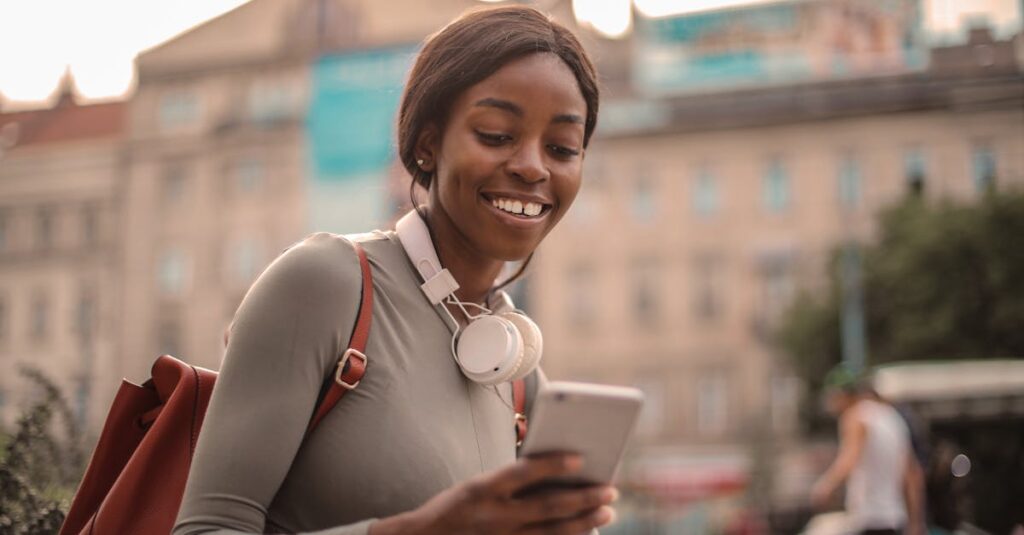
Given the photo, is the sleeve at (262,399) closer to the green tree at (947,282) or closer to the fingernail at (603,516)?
the fingernail at (603,516)

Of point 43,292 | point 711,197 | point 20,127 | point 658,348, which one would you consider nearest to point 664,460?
point 658,348

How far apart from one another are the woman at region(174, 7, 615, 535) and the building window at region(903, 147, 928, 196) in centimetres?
4676

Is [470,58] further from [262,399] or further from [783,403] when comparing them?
[783,403]

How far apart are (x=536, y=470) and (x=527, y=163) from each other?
0.65m

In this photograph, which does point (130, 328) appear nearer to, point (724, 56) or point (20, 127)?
point (20, 127)

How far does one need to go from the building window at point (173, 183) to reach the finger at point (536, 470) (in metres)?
59.3

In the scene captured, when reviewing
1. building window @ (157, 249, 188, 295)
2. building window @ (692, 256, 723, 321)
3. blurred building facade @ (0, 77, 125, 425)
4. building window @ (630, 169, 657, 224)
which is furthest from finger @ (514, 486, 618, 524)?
building window @ (157, 249, 188, 295)

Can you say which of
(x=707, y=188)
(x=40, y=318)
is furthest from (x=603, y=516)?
(x=40, y=318)

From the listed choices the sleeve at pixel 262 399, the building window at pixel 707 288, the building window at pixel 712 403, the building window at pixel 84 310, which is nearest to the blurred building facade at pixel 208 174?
the building window at pixel 84 310

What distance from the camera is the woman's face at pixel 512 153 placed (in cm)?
191

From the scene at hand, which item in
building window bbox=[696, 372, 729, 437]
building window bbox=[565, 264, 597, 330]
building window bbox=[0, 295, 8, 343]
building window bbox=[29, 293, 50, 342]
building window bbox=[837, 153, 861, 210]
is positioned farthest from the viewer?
building window bbox=[0, 295, 8, 343]

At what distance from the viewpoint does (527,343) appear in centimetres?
204

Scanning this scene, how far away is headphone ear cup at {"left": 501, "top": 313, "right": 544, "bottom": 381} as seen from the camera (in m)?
2.00

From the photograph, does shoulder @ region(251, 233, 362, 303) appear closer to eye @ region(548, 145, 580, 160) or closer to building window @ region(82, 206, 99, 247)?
eye @ region(548, 145, 580, 160)
